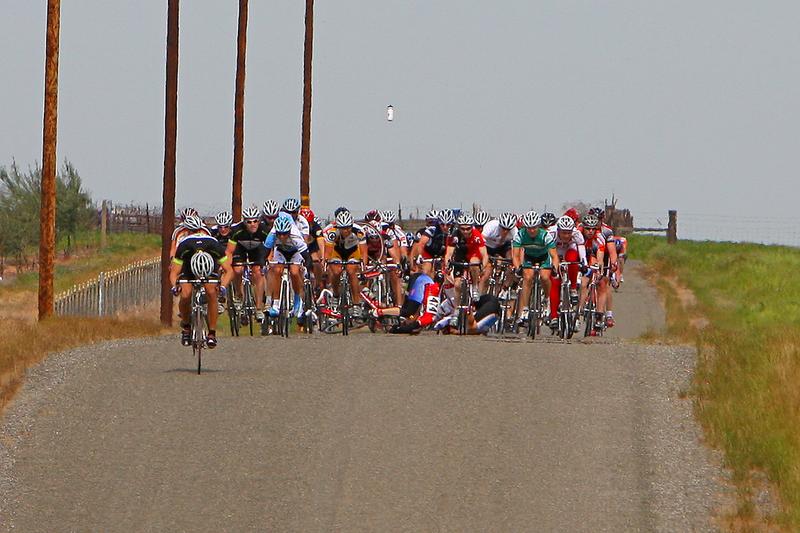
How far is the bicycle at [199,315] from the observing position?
18.8m

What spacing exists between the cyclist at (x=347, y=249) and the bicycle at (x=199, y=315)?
260 inches

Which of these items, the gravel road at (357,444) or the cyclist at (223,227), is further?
the cyclist at (223,227)

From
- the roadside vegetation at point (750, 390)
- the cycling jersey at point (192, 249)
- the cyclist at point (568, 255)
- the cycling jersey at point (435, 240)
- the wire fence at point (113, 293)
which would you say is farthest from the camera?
the wire fence at point (113, 293)

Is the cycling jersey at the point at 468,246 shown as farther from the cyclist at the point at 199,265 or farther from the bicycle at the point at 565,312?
the cyclist at the point at 199,265

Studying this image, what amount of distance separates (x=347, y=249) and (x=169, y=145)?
792cm

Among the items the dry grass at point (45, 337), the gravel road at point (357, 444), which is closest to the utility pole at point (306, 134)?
the dry grass at point (45, 337)

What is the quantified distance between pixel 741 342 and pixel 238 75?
19659 mm

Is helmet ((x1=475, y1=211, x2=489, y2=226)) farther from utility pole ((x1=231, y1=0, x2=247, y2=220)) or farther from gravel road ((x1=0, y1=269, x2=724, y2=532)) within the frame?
utility pole ((x1=231, y1=0, x2=247, y2=220))

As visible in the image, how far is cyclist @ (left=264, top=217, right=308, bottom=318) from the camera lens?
78.4 feet

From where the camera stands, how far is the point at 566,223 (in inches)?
941

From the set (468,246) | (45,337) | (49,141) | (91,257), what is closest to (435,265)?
(468,246)

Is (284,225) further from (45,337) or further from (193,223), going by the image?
(193,223)

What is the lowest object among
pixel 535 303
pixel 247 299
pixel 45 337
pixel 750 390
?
pixel 45 337

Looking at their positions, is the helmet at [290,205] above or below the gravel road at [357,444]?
above
